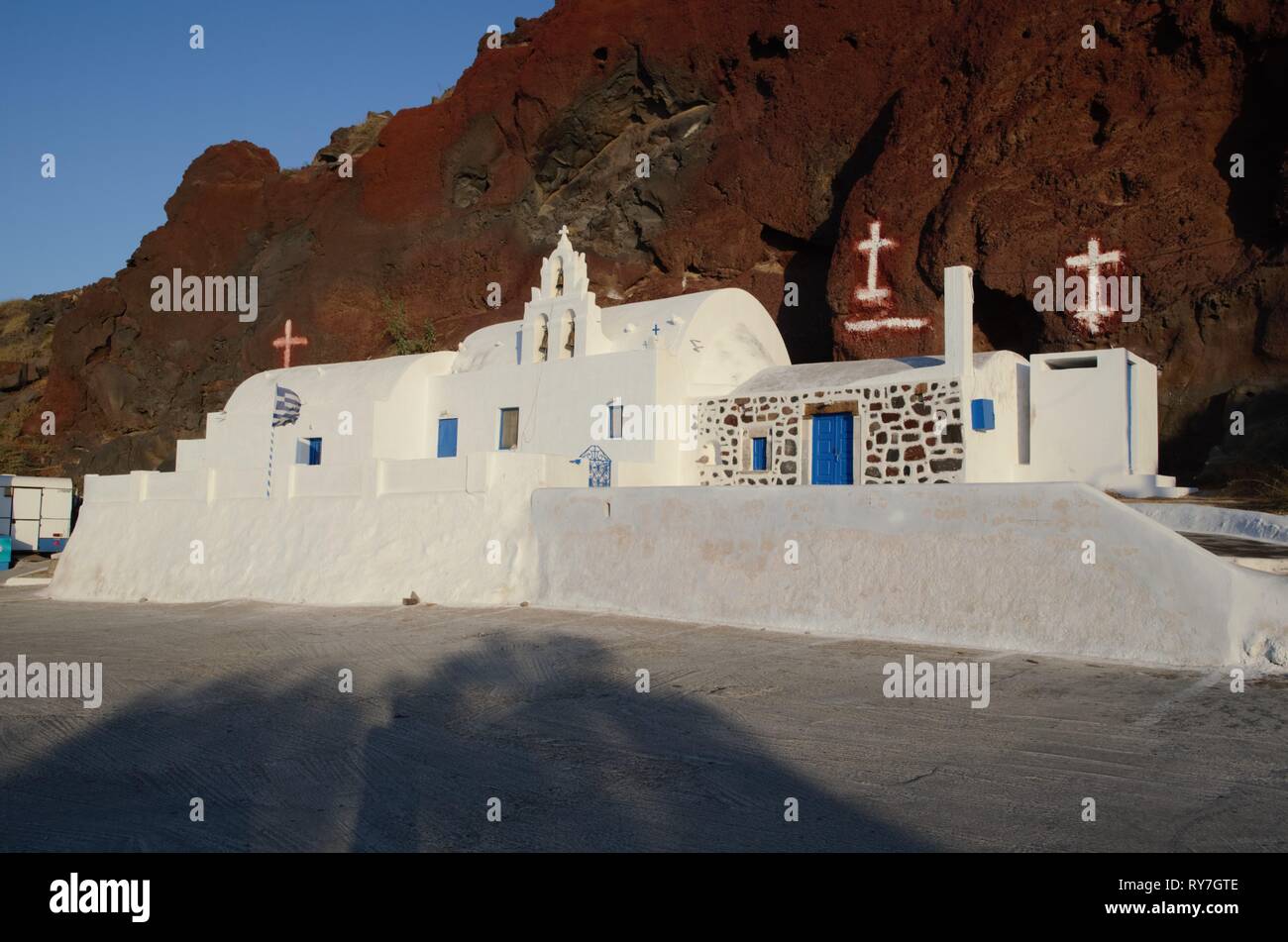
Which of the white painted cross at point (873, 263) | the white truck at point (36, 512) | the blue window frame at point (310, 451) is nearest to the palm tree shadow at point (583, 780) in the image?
the blue window frame at point (310, 451)

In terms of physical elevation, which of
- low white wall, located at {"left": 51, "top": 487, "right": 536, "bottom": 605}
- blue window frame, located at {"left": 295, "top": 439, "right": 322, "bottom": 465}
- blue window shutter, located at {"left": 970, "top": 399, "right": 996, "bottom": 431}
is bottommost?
low white wall, located at {"left": 51, "top": 487, "right": 536, "bottom": 605}

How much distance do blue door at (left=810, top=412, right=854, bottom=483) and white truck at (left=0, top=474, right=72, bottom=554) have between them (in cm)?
2362

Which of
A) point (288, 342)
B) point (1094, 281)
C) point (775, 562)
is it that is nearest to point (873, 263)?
point (1094, 281)

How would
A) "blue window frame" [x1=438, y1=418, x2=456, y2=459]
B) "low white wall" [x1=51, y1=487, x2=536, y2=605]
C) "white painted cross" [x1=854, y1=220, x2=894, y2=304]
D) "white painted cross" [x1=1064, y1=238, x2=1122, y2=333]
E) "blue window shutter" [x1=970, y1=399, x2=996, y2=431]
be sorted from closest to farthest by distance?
1. "low white wall" [x1=51, y1=487, x2=536, y2=605]
2. "blue window shutter" [x1=970, y1=399, x2=996, y2=431]
3. "white painted cross" [x1=1064, y1=238, x2=1122, y2=333]
4. "blue window frame" [x1=438, y1=418, x2=456, y2=459]
5. "white painted cross" [x1=854, y1=220, x2=894, y2=304]

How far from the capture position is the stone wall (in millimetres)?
16547

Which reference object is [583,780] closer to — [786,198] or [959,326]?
[959,326]

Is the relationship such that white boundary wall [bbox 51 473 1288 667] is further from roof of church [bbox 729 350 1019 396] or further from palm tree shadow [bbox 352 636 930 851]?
roof of church [bbox 729 350 1019 396]

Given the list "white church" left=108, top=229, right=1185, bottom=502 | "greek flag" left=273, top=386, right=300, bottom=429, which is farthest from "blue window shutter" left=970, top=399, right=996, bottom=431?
"greek flag" left=273, top=386, right=300, bottom=429

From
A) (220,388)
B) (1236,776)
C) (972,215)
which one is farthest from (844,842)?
(220,388)

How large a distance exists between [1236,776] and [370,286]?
37.2 metres

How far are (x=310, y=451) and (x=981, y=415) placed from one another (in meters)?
15.4

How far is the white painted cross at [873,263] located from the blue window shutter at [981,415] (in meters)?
8.96

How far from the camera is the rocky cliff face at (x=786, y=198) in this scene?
68.6 ft
